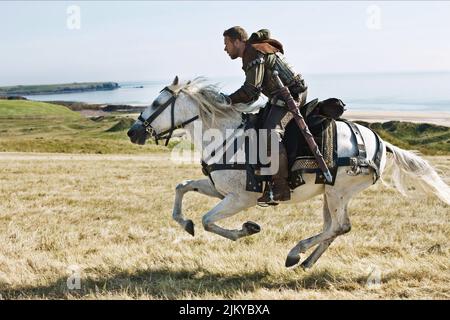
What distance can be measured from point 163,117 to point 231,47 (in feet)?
4.02

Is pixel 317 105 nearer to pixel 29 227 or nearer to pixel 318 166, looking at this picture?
pixel 318 166

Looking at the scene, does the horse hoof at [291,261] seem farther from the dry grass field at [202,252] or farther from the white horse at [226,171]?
the dry grass field at [202,252]

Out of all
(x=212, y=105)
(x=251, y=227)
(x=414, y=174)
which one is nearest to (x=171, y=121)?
(x=212, y=105)

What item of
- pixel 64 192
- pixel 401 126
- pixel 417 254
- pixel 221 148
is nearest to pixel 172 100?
pixel 221 148

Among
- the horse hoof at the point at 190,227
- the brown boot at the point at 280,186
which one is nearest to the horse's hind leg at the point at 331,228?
the brown boot at the point at 280,186

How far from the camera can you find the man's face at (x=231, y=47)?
6.66 meters

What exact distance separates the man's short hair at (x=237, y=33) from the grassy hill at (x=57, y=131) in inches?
1171

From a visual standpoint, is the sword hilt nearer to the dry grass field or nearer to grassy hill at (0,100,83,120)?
the dry grass field

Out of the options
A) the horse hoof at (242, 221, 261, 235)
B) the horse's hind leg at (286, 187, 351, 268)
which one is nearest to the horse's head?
the horse hoof at (242, 221, 261, 235)

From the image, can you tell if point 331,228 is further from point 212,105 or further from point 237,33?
point 237,33

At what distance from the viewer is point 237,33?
663 centimetres

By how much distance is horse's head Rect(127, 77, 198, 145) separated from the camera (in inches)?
268
